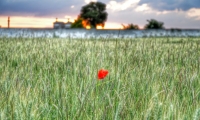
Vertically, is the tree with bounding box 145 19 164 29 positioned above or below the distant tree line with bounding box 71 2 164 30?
below

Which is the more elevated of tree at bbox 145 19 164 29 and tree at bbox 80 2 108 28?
tree at bbox 80 2 108 28

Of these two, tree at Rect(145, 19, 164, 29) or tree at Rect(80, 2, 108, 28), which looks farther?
tree at Rect(80, 2, 108, 28)

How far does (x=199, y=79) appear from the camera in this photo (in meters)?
2.40

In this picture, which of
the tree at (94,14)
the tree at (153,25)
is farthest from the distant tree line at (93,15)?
the tree at (153,25)

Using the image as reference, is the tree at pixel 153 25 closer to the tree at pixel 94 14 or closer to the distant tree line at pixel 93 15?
the distant tree line at pixel 93 15

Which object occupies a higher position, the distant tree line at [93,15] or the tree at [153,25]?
the distant tree line at [93,15]

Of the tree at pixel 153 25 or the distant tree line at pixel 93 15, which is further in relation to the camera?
the distant tree line at pixel 93 15

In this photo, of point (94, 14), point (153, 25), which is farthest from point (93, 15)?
point (153, 25)

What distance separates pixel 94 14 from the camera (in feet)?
208

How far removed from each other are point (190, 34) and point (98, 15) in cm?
4333

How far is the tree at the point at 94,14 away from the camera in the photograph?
63112 mm

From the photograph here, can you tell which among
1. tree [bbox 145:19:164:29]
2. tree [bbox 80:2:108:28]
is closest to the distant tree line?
tree [bbox 80:2:108:28]

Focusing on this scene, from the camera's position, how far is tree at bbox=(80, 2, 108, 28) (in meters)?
63.1

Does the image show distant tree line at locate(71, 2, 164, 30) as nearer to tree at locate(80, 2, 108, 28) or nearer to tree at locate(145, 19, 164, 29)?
tree at locate(80, 2, 108, 28)
